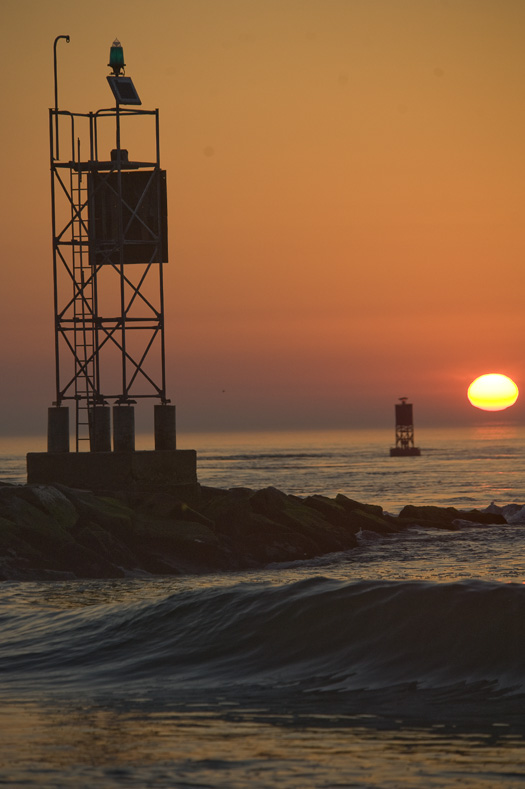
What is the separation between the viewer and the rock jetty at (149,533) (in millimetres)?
20172

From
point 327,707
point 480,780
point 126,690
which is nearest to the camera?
point 480,780

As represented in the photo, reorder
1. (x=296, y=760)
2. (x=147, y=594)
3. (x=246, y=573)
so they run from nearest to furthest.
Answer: (x=296, y=760) → (x=147, y=594) → (x=246, y=573)

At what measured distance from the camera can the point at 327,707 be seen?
28.5ft

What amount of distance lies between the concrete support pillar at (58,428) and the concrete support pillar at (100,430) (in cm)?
71

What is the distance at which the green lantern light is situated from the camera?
26.9 metres

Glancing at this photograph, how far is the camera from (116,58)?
26875 mm

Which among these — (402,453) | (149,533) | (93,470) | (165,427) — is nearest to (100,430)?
(93,470)

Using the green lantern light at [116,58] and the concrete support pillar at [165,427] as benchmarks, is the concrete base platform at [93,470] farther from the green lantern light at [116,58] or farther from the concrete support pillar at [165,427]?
the green lantern light at [116,58]

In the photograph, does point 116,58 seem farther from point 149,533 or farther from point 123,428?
point 149,533

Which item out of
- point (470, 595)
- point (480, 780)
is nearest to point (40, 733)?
point (480, 780)

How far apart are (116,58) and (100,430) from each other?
1056cm

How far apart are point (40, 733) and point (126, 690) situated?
6.28 ft

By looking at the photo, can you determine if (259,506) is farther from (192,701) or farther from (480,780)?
(480,780)

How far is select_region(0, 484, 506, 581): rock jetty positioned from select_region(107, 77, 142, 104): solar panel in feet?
36.1
